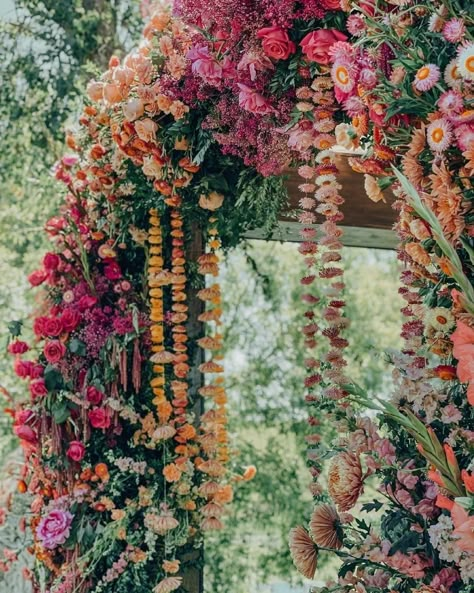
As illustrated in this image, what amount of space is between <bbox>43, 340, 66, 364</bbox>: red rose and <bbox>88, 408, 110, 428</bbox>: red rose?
21cm

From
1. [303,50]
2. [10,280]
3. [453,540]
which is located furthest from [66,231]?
[10,280]

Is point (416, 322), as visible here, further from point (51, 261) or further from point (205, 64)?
point (51, 261)

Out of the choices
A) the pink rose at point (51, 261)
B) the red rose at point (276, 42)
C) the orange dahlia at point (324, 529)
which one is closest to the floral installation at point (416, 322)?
the orange dahlia at point (324, 529)

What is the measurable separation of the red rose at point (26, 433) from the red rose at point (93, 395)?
0.24 meters

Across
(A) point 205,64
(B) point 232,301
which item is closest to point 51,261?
(A) point 205,64

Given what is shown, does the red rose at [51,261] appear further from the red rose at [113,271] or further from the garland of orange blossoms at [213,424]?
the garland of orange blossoms at [213,424]

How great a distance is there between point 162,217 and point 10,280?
2.79 metres

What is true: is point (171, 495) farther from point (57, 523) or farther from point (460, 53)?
point (460, 53)

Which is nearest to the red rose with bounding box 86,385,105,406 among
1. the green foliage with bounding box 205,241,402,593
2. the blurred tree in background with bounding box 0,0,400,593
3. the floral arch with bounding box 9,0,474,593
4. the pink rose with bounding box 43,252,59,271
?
the floral arch with bounding box 9,0,474,593

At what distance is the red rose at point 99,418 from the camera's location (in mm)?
2916

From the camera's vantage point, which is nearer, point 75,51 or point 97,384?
point 97,384

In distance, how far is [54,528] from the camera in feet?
9.37

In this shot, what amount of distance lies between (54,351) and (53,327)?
0.08 meters

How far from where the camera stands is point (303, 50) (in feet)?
6.12
